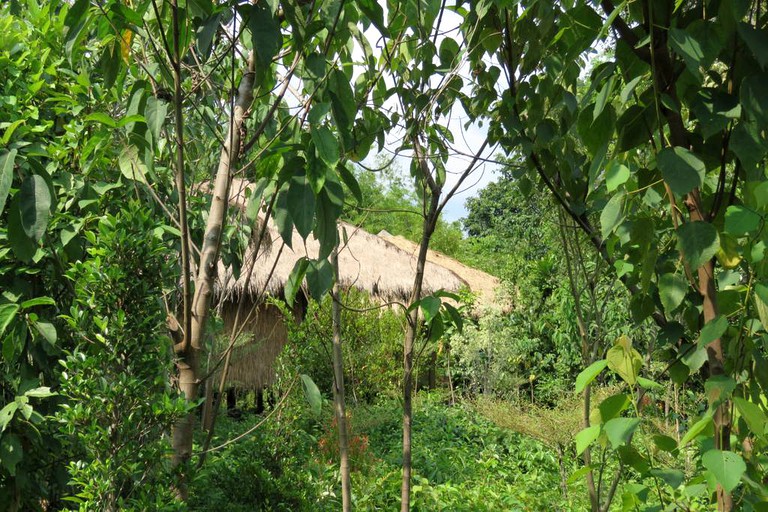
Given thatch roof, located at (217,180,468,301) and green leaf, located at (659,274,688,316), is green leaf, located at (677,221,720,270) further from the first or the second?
thatch roof, located at (217,180,468,301)

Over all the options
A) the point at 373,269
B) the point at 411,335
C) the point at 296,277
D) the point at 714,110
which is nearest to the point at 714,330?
the point at 714,110

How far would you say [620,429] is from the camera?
816 millimetres

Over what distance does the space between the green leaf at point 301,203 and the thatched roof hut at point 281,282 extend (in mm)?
6153

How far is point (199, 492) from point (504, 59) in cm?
198

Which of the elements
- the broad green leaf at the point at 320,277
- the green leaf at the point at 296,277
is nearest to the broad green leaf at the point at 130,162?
the green leaf at the point at 296,277

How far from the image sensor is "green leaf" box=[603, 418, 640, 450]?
800 mm

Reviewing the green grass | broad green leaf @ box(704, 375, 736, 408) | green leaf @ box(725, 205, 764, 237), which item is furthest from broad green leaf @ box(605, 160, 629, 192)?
the green grass

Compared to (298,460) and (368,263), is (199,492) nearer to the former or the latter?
(298,460)

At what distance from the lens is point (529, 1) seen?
118 centimetres

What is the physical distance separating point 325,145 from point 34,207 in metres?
0.63

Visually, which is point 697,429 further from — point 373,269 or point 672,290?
point 373,269

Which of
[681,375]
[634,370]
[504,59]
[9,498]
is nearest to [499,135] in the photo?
[504,59]

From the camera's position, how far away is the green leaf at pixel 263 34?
1.02 m

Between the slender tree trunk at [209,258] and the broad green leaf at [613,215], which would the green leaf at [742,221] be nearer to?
the broad green leaf at [613,215]
